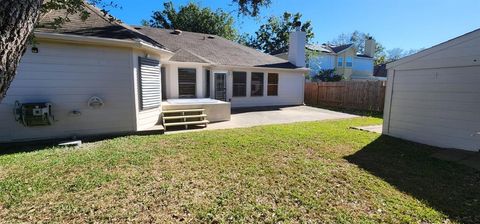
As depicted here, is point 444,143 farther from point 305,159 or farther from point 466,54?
point 305,159

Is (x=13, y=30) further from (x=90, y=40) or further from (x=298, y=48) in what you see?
(x=298, y=48)

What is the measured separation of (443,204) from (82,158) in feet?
20.6

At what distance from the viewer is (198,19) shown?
83.1 feet

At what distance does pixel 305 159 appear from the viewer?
16.9 ft

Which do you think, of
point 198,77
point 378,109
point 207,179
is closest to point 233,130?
point 207,179

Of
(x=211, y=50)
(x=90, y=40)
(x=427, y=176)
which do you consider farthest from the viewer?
(x=211, y=50)

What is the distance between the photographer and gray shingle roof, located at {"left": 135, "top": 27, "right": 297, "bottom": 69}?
13.3m

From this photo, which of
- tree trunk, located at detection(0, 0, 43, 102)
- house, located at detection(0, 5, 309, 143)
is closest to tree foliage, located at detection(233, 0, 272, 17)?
house, located at detection(0, 5, 309, 143)

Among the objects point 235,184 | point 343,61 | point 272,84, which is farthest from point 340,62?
point 235,184

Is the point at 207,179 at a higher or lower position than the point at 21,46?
lower

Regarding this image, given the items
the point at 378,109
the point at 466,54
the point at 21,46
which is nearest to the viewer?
the point at 21,46

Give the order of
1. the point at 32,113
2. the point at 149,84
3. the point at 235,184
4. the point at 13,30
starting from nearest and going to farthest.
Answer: the point at 13,30
the point at 235,184
the point at 32,113
the point at 149,84

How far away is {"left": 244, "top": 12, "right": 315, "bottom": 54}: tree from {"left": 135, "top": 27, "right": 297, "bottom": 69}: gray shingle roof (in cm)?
1510

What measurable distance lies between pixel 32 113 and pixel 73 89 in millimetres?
1036
